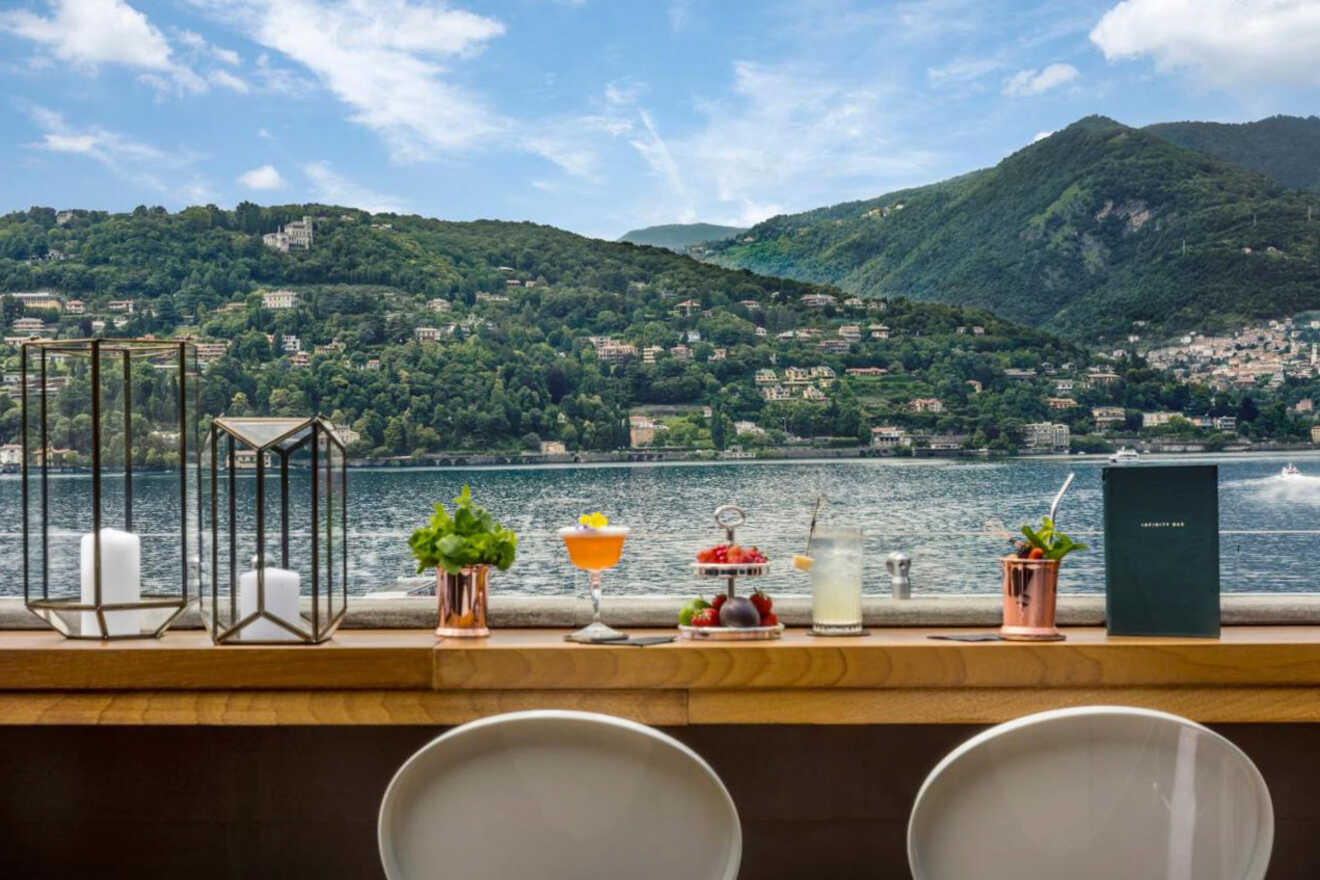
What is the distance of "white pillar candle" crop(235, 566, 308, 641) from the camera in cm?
215

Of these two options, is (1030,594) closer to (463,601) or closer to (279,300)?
(463,601)

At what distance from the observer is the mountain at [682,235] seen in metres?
15.6

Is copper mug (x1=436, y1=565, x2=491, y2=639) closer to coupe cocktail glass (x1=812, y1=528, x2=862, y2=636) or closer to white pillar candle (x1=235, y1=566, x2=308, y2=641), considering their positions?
white pillar candle (x1=235, y1=566, x2=308, y2=641)

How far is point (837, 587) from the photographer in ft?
7.20

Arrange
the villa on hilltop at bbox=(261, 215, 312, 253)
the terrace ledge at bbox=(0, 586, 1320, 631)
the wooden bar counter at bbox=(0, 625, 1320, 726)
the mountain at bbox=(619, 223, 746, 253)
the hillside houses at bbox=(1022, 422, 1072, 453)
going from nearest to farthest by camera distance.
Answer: the wooden bar counter at bbox=(0, 625, 1320, 726) → the terrace ledge at bbox=(0, 586, 1320, 631) → the hillside houses at bbox=(1022, 422, 1072, 453) → the villa on hilltop at bbox=(261, 215, 312, 253) → the mountain at bbox=(619, 223, 746, 253)

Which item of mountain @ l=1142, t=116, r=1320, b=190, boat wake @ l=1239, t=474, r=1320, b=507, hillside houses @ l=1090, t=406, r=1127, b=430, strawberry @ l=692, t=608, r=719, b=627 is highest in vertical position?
mountain @ l=1142, t=116, r=1320, b=190

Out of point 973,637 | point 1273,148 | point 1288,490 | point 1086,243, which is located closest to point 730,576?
point 973,637

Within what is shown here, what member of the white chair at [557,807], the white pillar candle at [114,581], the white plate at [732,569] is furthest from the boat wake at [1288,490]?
the white chair at [557,807]

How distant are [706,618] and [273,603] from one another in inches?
27.0

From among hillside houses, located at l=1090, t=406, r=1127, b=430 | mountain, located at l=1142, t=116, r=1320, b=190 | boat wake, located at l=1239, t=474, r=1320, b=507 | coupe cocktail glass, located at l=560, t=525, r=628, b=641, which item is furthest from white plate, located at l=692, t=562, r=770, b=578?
boat wake, located at l=1239, t=474, r=1320, b=507

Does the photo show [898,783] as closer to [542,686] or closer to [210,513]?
[542,686]

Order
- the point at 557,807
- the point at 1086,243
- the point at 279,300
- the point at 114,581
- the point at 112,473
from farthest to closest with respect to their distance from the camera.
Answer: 1. the point at 1086,243
2. the point at 279,300
3. the point at 112,473
4. the point at 114,581
5. the point at 557,807

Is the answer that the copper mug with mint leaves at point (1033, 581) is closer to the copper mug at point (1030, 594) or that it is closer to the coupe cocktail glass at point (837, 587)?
the copper mug at point (1030, 594)

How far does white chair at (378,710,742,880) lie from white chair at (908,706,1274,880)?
0.25m
